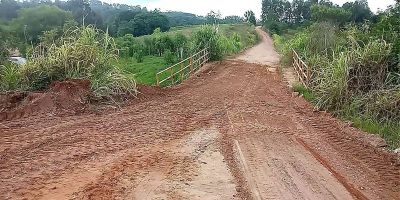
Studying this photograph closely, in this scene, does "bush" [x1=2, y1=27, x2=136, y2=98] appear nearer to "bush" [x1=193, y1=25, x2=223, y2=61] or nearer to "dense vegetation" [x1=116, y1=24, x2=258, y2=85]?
"dense vegetation" [x1=116, y1=24, x2=258, y2=85]

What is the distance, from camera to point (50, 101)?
1159cm

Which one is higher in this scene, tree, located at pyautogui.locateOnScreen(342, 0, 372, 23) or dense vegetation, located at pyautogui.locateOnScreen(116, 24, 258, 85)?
tree, located at pyautogui.locateOnScreen(342, 0, 372, 23)

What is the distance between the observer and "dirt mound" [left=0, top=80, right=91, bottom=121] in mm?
11234

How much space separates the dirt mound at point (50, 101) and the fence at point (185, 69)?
6.66m

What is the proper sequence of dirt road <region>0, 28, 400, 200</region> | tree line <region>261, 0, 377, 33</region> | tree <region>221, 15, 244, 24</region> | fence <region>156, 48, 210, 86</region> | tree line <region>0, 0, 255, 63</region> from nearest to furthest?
dirt road <region>0, 28, 400, 200</region> < fence <region>156, 48, 210, 86</region> < tree line <region>0, 0, 255, 63</region> < tree line <region>261, 0, 377, 33</region> < tree <region>221, 15, 244, 24</region>

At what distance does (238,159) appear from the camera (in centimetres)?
818

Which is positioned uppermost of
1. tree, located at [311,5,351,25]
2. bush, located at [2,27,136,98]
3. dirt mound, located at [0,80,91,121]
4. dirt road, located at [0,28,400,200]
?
tree, located at [311,5,351,25]

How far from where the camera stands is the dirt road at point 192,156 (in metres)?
6.67

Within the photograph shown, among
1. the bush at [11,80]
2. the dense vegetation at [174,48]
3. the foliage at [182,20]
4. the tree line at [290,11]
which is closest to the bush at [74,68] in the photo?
the bush at [11,80]

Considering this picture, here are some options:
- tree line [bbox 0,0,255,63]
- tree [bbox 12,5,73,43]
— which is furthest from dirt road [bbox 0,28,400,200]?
tree [bbox 12,5,73,43]

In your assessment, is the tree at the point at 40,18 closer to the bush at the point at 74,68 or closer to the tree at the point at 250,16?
the tree at the point at 250,16

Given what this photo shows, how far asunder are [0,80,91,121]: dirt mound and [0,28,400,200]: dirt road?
0.57 metres

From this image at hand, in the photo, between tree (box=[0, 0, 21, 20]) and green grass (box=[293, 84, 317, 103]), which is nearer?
green grass (box=[293, 84, 317, 103])

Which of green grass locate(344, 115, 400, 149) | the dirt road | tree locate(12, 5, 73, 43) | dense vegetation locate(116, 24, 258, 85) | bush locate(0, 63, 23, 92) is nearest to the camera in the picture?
the dirt road
